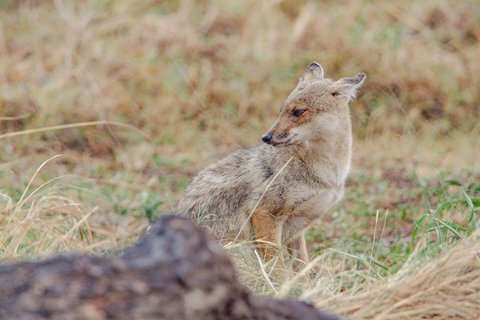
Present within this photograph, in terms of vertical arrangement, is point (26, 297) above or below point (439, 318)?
above

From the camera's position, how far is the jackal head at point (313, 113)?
6117 millimetres

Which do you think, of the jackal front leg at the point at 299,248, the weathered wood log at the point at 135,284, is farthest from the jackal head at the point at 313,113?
the weathered wood log at the point at 135,284

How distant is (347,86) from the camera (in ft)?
20.7

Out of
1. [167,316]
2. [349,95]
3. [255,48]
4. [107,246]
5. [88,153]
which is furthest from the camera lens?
[255,48]

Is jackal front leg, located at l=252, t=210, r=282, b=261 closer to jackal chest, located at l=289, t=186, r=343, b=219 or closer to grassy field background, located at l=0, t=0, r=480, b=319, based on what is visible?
jackal chest, located at l=289, t=186, r=343, b=219

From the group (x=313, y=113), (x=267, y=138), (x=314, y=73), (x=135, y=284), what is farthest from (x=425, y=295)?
(x=314, y=73)

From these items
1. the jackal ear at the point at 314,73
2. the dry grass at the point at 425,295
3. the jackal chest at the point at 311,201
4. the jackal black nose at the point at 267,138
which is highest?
the jackal ear at the point at 314,73

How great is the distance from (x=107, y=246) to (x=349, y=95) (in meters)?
1.94

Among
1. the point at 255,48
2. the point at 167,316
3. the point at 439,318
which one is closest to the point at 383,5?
the point at 255,48

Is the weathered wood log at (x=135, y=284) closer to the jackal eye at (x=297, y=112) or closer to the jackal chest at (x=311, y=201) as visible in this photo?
the jackal chest at (x=311, y=201)

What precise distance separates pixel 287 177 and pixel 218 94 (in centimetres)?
460

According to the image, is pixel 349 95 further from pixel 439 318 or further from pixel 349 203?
pixel 439 318

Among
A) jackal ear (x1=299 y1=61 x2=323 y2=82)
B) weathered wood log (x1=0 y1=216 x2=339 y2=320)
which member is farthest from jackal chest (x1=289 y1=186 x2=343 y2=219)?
weathered wood log (x1=0 y1=216 x2=339 y2=320)

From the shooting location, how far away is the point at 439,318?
402 centimetres
